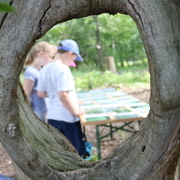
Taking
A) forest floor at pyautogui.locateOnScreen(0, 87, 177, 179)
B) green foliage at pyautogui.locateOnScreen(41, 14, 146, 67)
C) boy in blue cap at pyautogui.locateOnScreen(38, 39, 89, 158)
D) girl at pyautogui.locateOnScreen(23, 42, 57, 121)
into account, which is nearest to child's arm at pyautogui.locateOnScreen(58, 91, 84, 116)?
boy in blue cap at pyautogui.locateOnScreen(38, 39, 89, 158)

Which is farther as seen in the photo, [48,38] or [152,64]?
[48,38]

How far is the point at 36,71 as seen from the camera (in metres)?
3.34

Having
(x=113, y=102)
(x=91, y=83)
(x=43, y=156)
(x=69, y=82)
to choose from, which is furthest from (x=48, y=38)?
(x=43, y=156)

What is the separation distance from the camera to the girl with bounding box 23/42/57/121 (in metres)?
3.26

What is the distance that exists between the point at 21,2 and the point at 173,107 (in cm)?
73

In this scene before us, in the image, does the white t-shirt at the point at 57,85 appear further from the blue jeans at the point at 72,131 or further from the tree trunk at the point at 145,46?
the tree trunk at the point at 145,46

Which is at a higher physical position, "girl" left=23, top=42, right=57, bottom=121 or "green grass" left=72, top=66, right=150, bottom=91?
"girl" left=23, top=42, right=57, bottom=121

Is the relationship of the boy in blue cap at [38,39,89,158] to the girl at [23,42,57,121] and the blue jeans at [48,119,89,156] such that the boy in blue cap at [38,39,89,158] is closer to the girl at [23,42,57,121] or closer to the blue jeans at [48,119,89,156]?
the blue jeans at [48,119,89,156]

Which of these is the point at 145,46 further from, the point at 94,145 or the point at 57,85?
the point at 94,145

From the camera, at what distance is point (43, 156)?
1249 millimetres

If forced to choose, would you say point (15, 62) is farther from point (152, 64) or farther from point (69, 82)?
point (69, 82)

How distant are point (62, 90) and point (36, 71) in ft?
2.64

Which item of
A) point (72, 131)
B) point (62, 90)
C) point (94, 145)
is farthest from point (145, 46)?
point (94, 145)

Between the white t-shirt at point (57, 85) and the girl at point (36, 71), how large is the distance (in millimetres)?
306
